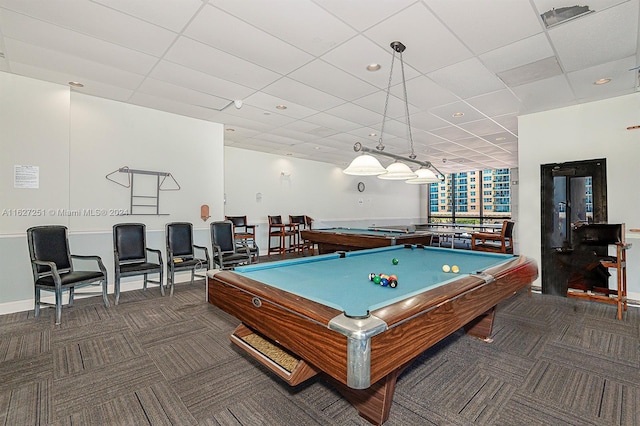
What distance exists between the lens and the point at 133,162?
15.1ft

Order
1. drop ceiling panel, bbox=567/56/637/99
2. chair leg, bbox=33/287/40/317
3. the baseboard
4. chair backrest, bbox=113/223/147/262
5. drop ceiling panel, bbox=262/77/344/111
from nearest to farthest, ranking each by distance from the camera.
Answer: drop ceiling panel, bbox=567/56/637/99 → chair leg, bbox=33/287/40/317 → the baseboard → drop ceiling panel, bbox=262/77/344/111 → chair backrest, bbox=113/223/147/262

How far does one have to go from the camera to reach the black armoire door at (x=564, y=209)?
4246mm

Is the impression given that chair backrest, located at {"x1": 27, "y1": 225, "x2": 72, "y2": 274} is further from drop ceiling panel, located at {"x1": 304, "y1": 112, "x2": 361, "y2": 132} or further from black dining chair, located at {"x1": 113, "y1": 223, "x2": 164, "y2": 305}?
drop ceiling panel, located at {"x1": 304, "y1": 112, "x2": 361, "y2": 132}

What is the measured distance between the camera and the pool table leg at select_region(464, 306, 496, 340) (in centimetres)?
286

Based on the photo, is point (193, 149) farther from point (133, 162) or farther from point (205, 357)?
point (205, 357)

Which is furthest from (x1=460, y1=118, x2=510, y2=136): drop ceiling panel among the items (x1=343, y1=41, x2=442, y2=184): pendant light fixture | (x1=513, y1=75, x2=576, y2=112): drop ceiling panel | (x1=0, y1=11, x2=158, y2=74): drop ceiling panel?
(x1=0, y1=11, x2=158, y2=74): drop ceiling panel

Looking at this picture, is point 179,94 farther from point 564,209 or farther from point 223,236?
point 564,209

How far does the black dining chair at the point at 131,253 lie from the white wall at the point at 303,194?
9.63ft

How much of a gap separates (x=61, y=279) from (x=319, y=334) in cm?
342

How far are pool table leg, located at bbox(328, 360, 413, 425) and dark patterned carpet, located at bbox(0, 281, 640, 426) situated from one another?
0.07 metres

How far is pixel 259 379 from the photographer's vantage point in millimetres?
2223

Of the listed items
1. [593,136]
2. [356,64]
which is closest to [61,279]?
[356,64]

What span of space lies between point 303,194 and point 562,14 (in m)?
6.97

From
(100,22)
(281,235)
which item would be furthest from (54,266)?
(281,235)
